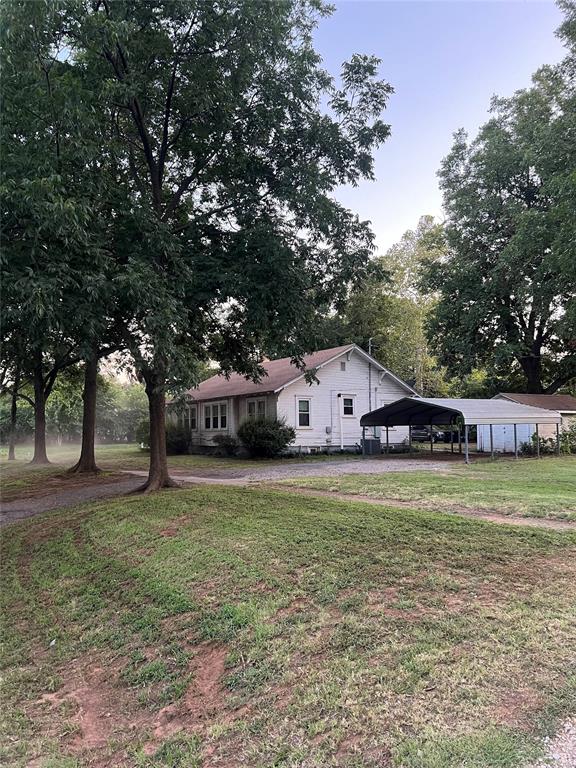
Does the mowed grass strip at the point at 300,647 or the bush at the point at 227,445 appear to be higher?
the bush at the point at 227,445

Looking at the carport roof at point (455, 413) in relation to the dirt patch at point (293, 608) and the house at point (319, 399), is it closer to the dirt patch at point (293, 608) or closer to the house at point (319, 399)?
the house at point (319, 399)

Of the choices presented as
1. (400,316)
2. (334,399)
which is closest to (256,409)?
(334,399)

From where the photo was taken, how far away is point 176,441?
1117 inches

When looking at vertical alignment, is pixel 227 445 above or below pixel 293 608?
above

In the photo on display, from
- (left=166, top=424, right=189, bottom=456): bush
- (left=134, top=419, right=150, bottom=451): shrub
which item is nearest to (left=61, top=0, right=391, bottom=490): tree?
(left=166, top=424, right=189, bottom=456): bush

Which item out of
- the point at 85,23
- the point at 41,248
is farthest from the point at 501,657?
the point at 85,23

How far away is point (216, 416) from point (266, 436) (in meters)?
6.72

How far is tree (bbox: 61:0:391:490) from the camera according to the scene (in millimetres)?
9188

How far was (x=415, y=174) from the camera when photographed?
14.0 m

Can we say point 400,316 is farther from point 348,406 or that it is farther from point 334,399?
point 334,399

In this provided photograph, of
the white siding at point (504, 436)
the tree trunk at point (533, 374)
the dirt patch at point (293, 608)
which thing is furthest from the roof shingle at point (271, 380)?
the dirt patch at point (293, 608)

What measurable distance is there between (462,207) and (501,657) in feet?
92.5

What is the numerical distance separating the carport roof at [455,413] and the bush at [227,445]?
6.31m

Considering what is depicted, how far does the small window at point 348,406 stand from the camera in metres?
25.4
